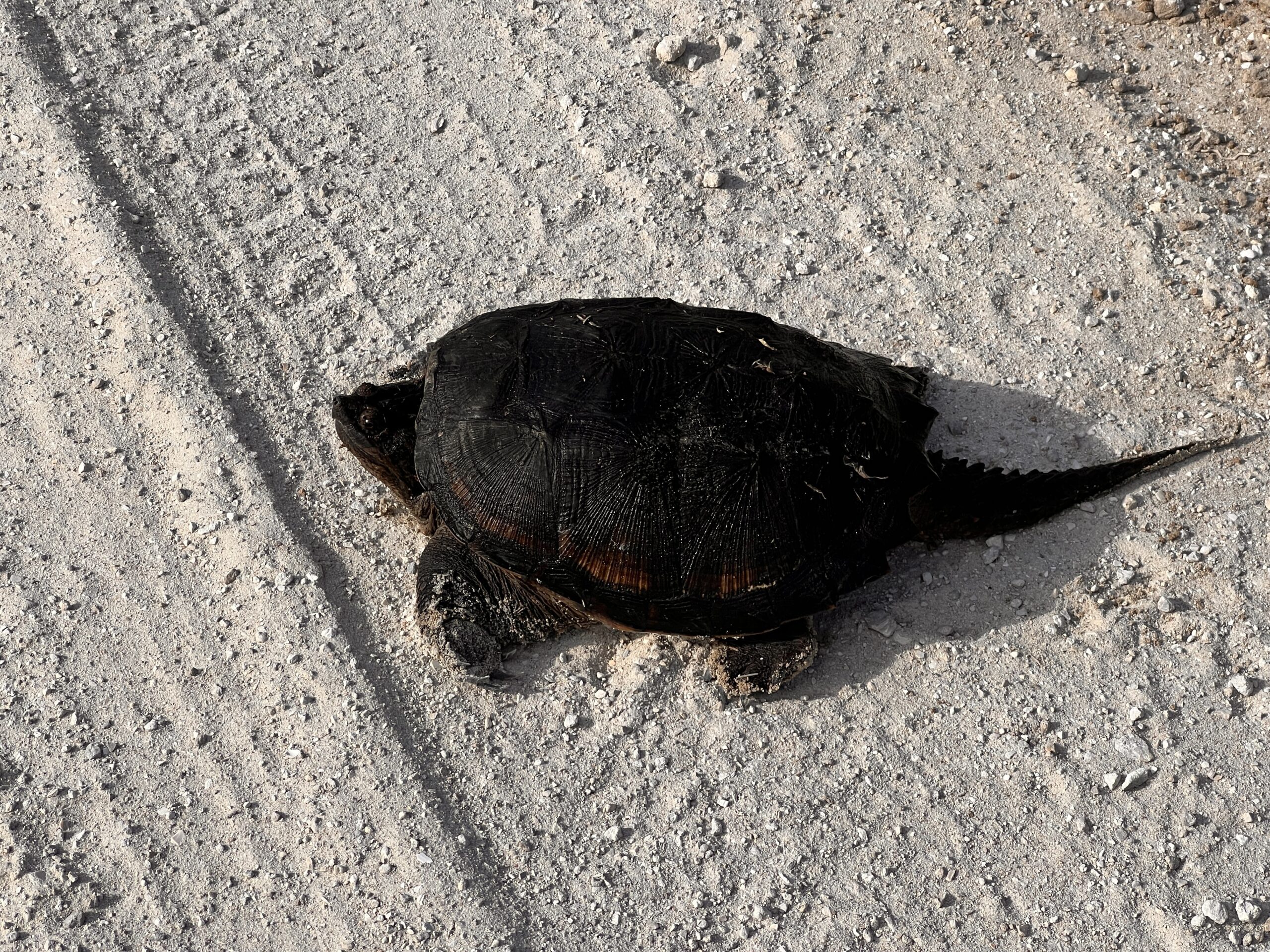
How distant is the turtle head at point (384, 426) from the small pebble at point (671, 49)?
2.26 m

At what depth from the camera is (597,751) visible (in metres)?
3.56

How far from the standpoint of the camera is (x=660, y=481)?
329 centimetres

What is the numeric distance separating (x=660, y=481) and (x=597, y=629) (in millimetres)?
766

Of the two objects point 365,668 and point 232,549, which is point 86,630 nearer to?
point 232,549

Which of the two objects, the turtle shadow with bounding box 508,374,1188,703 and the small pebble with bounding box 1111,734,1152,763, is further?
the turtle shadow with bounding box 508,374,1188,703

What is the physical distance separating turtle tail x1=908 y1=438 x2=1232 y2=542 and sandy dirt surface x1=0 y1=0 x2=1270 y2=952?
14 centimetres

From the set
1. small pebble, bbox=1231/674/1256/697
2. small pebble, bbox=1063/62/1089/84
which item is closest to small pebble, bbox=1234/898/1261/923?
small pebble, bbox=1231/674/1256/697

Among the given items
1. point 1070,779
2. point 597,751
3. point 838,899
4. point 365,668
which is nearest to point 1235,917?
point 1070,779

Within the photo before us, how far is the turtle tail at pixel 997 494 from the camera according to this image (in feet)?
12.0

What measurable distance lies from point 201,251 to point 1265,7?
513 centimetres

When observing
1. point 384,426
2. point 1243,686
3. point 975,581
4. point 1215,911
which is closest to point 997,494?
point 975,581

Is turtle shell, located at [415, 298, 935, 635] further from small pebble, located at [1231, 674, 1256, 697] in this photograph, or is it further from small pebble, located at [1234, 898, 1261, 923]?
small pebble, located at [1234, 898, 1261, 923]

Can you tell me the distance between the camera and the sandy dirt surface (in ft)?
11.0

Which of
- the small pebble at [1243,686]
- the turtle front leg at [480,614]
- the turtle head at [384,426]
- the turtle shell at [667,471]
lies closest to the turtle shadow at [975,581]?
the turtle shell at [667,471]
